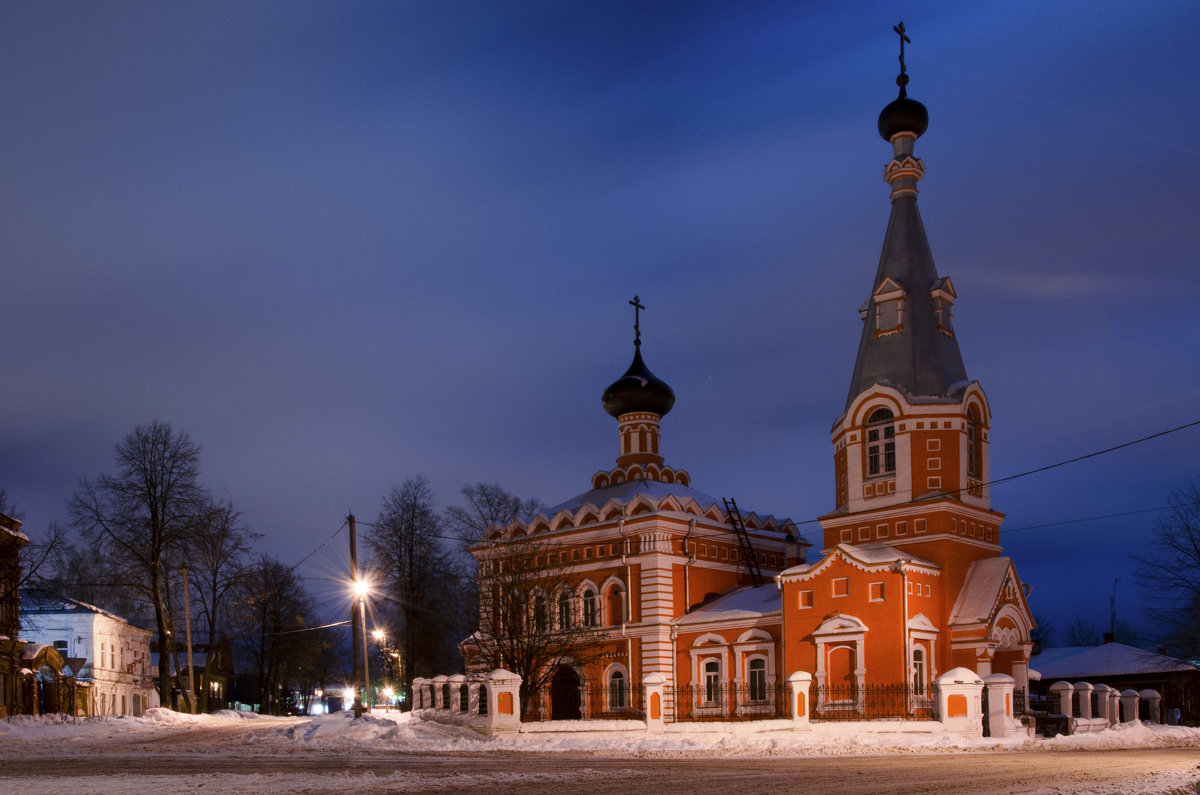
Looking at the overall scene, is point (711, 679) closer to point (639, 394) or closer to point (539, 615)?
point (539, 615)

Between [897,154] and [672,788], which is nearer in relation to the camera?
[672,788]

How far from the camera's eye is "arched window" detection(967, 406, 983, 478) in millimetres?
29375

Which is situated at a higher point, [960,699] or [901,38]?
[901,38]

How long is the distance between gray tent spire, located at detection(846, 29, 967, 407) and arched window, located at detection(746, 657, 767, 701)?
7.64m

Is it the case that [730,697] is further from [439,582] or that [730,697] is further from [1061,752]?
[439,582]

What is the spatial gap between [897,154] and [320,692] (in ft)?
212

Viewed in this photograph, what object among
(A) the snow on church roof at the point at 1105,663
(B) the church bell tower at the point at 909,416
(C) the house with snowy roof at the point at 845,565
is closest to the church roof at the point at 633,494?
(C) the house with snowy roof at the point at 845,565

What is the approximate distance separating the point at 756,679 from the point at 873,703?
183 inches

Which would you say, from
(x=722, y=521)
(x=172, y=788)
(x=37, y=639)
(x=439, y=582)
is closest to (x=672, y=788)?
(x=172, y=788)

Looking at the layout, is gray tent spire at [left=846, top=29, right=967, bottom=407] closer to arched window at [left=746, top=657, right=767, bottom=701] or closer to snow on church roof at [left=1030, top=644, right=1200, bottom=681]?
arched window at [left=746, top=657, right=767, bottom=701]

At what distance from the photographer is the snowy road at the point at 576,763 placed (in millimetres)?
11609

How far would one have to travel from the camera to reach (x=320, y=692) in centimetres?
8175

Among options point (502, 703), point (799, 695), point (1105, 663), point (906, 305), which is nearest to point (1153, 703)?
point (1105, 663)

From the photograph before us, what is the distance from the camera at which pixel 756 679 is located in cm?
3014
